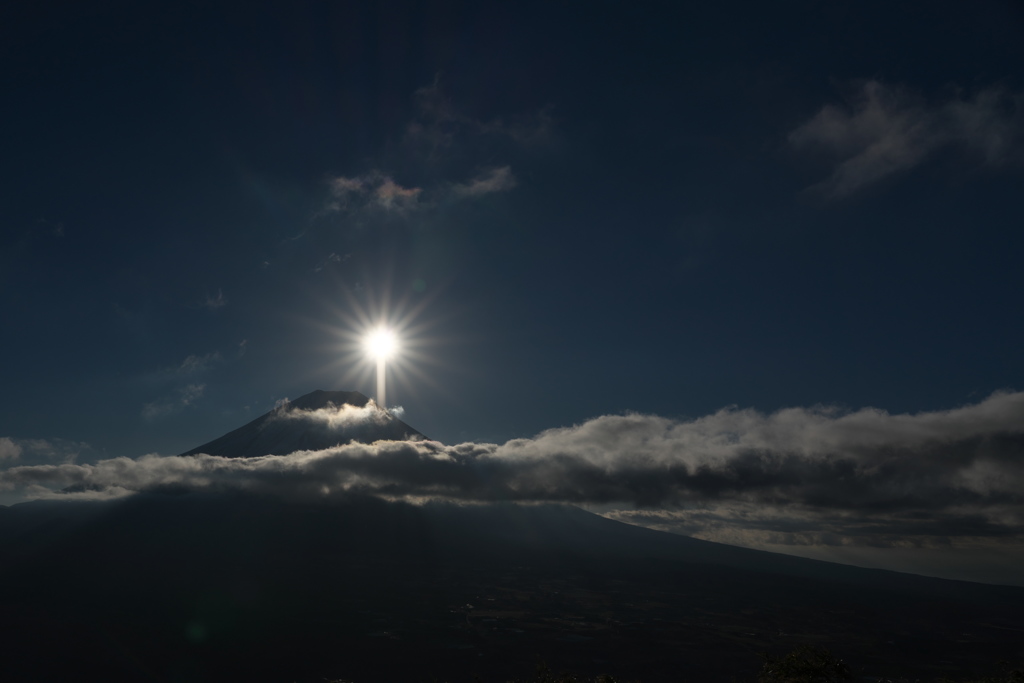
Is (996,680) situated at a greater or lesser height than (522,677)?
greater

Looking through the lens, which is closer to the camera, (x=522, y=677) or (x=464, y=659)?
(x=522, y=677)

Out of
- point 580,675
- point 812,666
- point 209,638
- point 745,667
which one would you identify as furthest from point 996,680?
point 209,638

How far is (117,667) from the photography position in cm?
16238

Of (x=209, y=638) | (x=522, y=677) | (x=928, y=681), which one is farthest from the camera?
(x=209, y=638)

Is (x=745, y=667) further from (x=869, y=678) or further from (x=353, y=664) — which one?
(x=353, y=664)

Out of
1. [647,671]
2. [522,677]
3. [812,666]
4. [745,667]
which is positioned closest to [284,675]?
[522,677]

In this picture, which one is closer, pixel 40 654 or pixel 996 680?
pixel 996 680

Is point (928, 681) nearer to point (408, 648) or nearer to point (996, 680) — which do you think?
point (408, 648)

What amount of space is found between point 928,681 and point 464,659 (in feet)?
567

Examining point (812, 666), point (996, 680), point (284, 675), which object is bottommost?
point (284, 675)

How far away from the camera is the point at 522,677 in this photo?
15950cm

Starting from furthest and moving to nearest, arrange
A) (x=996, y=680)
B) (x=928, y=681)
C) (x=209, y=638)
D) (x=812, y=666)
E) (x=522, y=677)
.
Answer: (x=209, y=638)
(x=928, y=681)
(x=522, y=677)
(x=996, y=680)
(x=812, y=666)

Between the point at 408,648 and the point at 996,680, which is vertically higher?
the point at 996,680

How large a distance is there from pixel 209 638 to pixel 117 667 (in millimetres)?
39788
